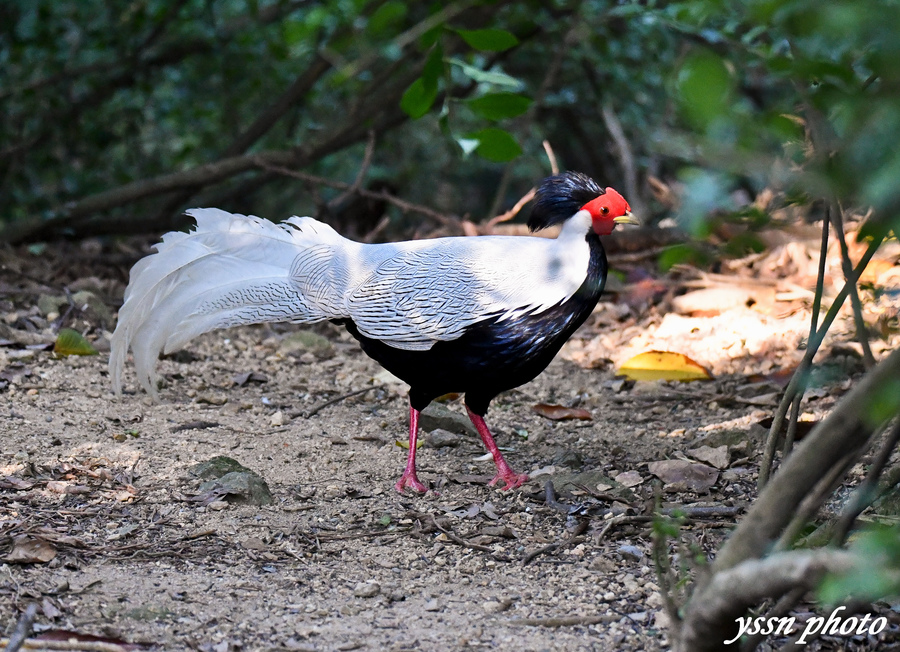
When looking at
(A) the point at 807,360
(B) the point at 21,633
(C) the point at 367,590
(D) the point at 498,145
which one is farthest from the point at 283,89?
(B) the point at 21,633

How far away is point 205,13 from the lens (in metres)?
6.16

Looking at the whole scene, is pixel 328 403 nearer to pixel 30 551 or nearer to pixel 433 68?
pixel 30 551

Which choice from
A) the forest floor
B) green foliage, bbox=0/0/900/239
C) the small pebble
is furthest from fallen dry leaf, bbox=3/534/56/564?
green foliage, bbox=0/0/900/239

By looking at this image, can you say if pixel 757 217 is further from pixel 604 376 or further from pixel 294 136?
pixel 294 136

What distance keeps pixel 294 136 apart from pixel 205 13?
1.78m

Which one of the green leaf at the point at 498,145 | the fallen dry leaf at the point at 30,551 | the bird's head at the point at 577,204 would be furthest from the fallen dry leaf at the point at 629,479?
the fallen dry leaf at the point at 30,551

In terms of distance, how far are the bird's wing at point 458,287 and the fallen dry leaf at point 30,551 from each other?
4.15 feet

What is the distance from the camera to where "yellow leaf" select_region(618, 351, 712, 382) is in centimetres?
451

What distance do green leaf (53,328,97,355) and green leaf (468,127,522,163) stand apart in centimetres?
269

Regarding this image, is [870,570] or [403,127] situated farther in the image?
[403,127]

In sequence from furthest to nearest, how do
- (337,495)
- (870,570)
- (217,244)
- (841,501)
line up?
(217,244) → (337,495) → (841,501) → (870,570)

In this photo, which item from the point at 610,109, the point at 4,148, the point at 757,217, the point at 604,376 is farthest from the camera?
the point at 610,109

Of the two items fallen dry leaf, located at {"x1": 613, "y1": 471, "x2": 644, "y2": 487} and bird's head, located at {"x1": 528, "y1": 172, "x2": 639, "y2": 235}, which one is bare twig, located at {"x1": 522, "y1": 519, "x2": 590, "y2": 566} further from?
bird's head, located at {"x1": 528, "y1": 172, "x2": 639, "y2": 235}

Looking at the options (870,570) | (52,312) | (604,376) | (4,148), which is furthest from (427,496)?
(4,148)
